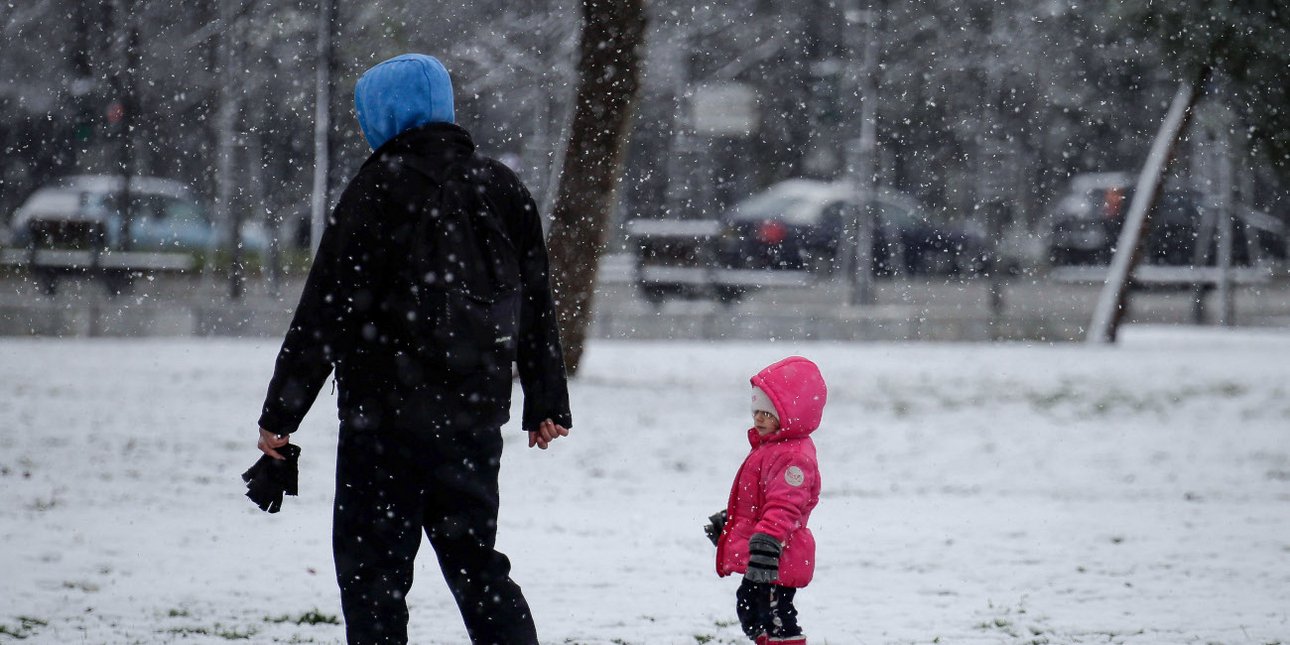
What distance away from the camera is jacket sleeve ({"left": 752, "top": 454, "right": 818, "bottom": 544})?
3.79 meters

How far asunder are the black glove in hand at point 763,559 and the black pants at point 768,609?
0.61 feet

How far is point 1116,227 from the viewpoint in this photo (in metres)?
22.7

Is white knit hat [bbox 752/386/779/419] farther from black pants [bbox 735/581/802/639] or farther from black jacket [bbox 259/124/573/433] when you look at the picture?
black jacket [bbox 259/124/573/433]

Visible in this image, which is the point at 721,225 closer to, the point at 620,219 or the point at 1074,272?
the point at 1074,272

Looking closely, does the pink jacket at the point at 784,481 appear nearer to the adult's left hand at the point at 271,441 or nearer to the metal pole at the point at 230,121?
the adult's left hand at the point at 271,441

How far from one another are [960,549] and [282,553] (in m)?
2.74

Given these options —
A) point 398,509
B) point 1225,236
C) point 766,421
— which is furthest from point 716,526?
point 1225,236

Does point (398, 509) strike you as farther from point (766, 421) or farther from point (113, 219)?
point (113, 219)

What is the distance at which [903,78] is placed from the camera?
3067 cm

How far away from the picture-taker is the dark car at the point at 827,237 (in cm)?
2095

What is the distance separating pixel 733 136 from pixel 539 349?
29335mm

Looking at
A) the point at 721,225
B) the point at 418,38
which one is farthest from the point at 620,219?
the point at 721,225

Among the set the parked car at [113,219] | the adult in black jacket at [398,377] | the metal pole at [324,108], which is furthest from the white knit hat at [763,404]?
the parked car at [113,219]

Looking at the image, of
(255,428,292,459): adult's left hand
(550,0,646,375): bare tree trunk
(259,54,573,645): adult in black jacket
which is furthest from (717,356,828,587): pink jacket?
(550,0,646,375): bare tree trunk
